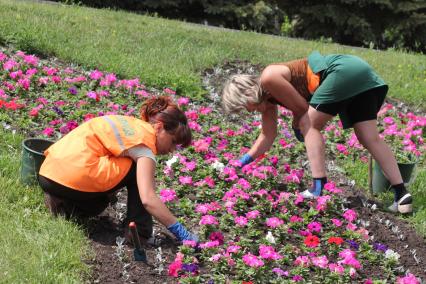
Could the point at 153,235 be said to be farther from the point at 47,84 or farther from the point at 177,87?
the point at 177,87

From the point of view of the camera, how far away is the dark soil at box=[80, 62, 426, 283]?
369cm

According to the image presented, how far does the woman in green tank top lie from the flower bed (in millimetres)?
369

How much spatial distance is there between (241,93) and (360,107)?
3.09 feet

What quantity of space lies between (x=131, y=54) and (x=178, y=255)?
15.0 feet

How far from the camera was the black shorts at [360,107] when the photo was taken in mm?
4848

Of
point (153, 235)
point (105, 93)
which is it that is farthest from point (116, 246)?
point (105, 93)

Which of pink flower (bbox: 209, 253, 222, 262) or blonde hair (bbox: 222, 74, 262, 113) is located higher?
blonde hair (bbox: 222, 74, 262, 113)

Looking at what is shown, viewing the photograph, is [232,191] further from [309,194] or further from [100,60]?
[100,60]

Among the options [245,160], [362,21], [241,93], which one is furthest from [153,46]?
[362,21]

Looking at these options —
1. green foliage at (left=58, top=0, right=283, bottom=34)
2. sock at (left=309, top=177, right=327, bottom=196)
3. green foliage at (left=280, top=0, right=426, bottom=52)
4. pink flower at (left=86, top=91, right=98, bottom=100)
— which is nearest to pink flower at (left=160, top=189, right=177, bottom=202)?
sock at (left=309, top=177, right=327, bottom=196)

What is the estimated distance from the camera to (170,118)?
12.8 ft

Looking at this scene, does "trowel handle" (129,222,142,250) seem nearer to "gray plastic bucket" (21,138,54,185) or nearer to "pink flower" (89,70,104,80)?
"gray plastic bucket" (21,138,54,185)

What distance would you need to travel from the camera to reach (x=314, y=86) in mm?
4953

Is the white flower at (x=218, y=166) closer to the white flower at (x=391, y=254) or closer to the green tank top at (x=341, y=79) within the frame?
the green tank top at (x=341, y=79)
